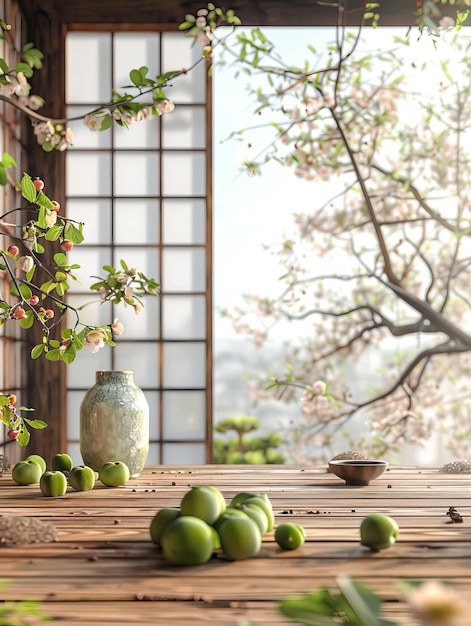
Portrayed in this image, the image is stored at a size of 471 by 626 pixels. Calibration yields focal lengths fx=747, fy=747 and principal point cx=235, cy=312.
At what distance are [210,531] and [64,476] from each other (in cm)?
69

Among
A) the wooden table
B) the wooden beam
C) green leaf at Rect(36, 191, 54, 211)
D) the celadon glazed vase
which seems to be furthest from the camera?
the wooden beam

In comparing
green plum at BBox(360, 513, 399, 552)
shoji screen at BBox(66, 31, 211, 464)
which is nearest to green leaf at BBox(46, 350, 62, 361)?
green plum at BBox(360, 513, 399, 552)

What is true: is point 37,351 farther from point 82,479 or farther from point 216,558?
point 216,558

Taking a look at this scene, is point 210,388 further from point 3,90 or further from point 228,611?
point 228,611

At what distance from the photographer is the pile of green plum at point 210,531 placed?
3.18 ft

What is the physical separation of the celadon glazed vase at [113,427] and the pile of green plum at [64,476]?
4cm

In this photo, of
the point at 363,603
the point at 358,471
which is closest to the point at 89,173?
the point at 358,471

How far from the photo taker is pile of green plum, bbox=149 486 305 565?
0.97 meters

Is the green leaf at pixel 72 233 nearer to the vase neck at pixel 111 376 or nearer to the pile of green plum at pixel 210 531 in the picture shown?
the vase neck at pixel 111 376

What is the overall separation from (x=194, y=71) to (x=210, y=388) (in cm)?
145

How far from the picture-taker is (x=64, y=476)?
62.6 inches

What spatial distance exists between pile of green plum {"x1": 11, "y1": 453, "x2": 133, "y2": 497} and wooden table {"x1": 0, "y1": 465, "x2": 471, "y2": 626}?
2cm

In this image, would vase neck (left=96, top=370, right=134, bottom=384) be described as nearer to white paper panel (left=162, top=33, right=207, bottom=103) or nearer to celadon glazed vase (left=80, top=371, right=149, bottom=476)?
celadon glazed vase (left=80, top=371, right=149, bottom=476)

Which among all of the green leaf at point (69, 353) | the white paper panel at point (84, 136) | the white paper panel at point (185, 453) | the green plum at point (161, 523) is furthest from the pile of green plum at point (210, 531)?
the white paper panel at point (84, 136)
